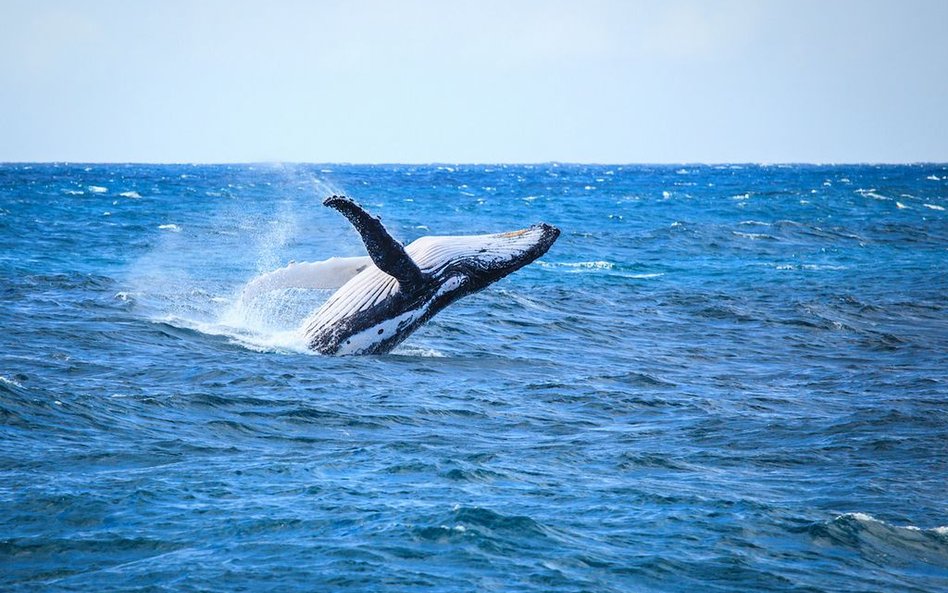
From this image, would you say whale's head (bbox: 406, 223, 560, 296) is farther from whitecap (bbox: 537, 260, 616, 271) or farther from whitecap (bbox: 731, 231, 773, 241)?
whitecap (bbox: 731, 231, 773, 241)

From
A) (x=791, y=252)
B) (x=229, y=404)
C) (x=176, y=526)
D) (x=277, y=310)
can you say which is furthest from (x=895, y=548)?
(x=791, y=252)

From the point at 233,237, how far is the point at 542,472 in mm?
27460

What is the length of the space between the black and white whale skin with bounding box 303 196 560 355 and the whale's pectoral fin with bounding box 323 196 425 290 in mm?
26

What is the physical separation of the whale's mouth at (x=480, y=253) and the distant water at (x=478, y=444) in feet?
4.11

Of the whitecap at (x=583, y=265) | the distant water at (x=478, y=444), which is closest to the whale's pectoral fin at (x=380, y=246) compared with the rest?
the distant water at (x=478, y=444)

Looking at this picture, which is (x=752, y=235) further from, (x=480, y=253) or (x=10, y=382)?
(x=10, y=382)

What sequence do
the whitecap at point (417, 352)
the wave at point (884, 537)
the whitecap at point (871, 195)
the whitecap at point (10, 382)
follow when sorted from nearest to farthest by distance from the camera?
the wave at point (884, 537)
the whitecap at point (10, 382)
the whitecap at point (417, 352)
the whitecap at point (871, 195)

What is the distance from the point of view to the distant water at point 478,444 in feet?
22.6

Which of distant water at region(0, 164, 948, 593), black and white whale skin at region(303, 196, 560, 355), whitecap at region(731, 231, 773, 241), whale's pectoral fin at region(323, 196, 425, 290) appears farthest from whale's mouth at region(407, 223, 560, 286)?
whitecap at region(731, 231, 773, 241)

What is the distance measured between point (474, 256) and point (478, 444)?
369cm

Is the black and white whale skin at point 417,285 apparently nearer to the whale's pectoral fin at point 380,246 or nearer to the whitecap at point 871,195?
the whale's pectoral fin at point 380,246

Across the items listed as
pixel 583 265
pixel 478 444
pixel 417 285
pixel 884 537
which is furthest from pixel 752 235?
pixel 884 537

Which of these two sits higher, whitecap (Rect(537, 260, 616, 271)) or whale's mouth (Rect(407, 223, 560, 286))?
whale's mouth (Rect(407, 223, 560, 286))

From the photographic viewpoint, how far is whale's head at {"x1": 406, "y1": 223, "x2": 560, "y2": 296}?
1282 cm
